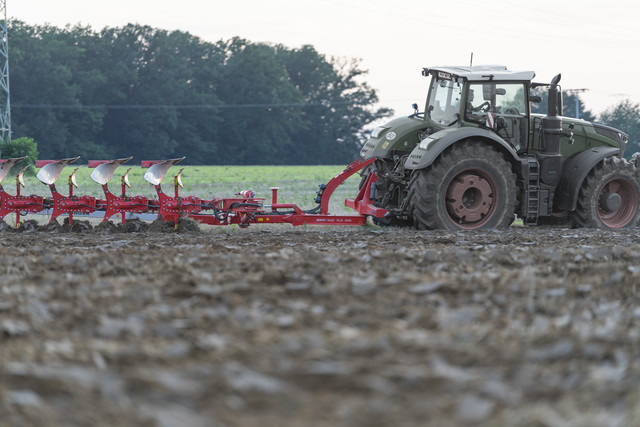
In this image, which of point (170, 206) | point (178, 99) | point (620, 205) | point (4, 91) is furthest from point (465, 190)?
point (178, 99)

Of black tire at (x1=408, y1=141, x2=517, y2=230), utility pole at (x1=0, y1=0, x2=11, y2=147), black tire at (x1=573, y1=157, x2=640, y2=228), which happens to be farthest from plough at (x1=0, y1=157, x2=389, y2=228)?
utility pole at (x1=0, y1=0, x2=11, y2=147)

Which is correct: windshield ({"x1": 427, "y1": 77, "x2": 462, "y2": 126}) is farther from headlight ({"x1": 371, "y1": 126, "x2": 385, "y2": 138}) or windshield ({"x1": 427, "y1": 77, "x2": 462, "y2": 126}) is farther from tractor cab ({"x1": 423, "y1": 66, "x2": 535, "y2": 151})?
headlight ({"x1": 371, "y1": 126, "x2": 385, "y2": 138})

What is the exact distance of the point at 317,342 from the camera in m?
3.77

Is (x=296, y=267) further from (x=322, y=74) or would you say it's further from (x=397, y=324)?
(x=322, y=74)

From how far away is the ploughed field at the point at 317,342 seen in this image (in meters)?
3.15

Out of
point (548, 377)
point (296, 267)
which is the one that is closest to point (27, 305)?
point (296, 267)

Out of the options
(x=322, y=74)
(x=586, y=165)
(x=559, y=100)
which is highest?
(x=322, y=74)

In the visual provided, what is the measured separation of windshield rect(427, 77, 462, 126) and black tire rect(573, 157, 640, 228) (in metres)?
2.09

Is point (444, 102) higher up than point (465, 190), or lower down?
higher up

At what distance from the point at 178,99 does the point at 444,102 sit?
51.9m

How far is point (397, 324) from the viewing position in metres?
4.18

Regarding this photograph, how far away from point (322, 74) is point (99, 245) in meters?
67.7

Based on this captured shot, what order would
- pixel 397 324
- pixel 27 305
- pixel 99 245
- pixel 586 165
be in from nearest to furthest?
pixel 397 324 → pixel 27 305 → pixel 99 245 → pixel 586 165

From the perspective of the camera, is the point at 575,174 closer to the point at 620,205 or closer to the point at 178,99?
the point at 620,205
